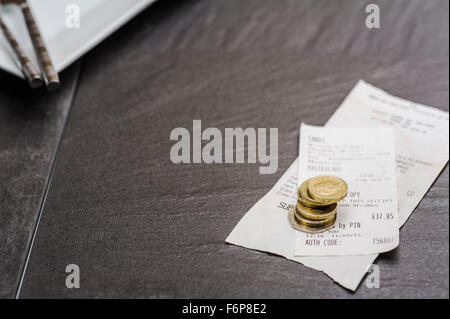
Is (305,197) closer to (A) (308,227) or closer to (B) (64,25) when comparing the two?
(A) (308,227)

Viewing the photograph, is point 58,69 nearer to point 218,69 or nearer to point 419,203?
point 218,69

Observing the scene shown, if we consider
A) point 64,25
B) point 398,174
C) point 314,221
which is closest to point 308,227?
point 314,221

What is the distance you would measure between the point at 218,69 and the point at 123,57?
0.50ft

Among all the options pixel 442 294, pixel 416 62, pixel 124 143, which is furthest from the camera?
pixel 416 62

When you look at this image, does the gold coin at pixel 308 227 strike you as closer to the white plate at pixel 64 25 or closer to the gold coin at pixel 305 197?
the gold coin at pixel 305 197

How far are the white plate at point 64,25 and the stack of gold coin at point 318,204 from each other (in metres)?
0.40

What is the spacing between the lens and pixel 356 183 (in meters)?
0.65

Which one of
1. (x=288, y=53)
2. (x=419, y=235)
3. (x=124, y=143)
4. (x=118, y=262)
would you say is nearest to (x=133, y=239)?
(x=118, y=262)

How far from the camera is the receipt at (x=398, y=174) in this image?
57 cm

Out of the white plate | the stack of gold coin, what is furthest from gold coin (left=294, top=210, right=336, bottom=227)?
the white plate

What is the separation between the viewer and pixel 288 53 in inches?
34.5

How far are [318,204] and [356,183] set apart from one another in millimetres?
85

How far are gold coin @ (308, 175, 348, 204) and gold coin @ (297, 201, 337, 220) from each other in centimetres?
1

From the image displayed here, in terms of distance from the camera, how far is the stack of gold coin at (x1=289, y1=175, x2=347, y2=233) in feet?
1.91
